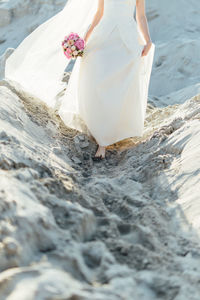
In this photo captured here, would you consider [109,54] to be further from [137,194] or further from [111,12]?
[137,194]

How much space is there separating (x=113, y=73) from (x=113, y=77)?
4cm

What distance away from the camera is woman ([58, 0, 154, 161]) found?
12.5 ft

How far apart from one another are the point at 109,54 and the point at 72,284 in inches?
110

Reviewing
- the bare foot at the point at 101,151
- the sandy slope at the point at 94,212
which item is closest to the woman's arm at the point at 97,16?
the sandy slope at the point at 94,212

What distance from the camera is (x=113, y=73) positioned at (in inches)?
148

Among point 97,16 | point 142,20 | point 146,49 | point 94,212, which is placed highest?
point 97,16

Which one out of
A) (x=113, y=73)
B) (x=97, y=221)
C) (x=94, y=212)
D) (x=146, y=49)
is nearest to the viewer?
(x=97, y=221)

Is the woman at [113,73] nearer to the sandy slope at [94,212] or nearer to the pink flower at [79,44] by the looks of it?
the pink flower at [79,44]

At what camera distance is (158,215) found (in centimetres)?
223

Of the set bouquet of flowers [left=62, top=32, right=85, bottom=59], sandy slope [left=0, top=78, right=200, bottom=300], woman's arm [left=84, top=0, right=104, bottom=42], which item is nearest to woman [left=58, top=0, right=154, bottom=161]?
woman's arm [left=84, top=0, right=104, bottom=42]

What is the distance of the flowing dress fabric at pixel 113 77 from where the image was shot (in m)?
3.81

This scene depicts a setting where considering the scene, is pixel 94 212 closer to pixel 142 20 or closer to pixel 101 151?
pixel 101 151

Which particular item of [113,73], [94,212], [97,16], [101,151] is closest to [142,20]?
[97,16]

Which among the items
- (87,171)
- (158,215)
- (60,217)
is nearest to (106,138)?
(87,171)
